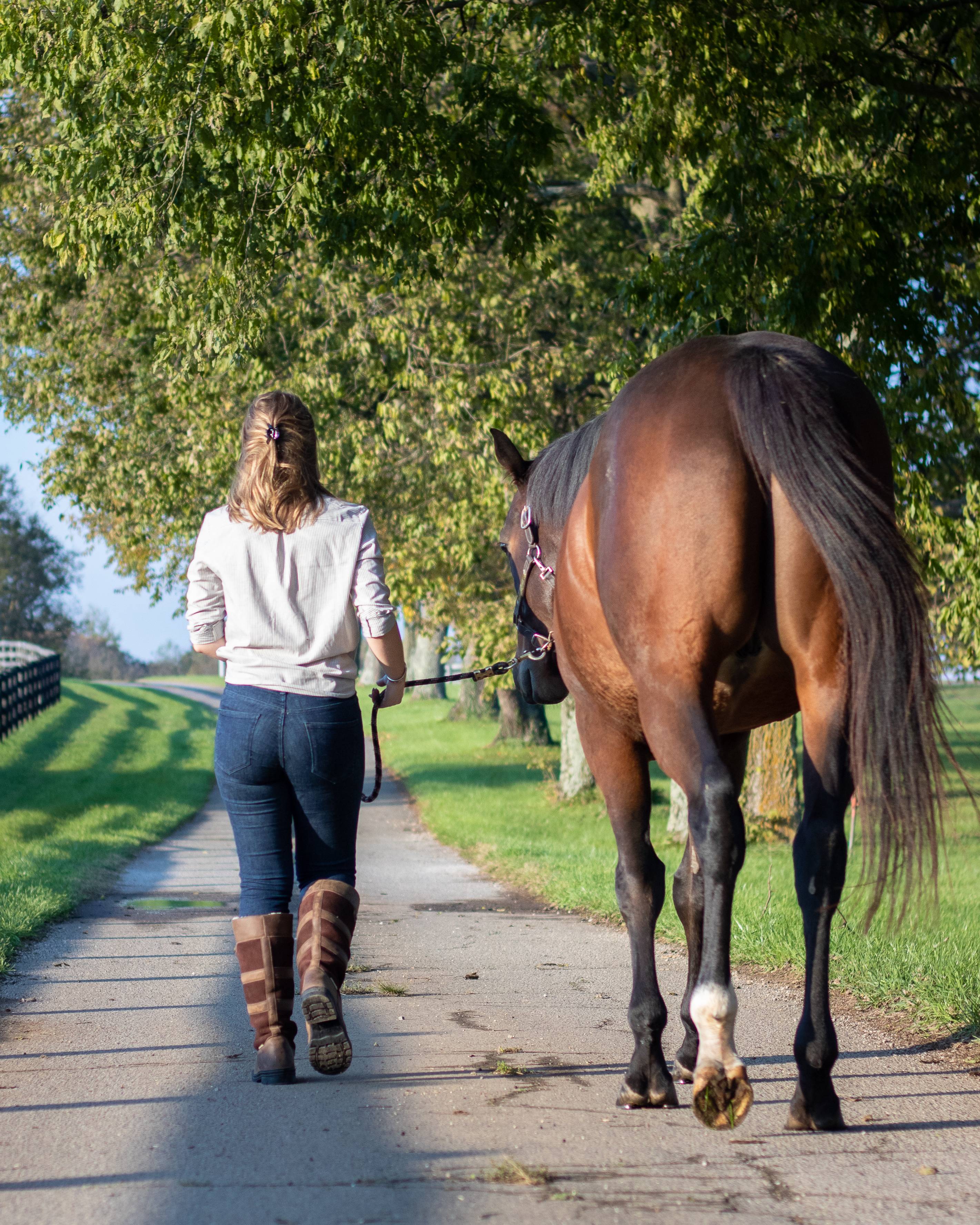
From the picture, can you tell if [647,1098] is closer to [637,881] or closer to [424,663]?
[637,881]

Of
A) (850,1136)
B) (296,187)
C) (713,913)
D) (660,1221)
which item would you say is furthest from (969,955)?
(296,187)

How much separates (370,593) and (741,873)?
321 inches

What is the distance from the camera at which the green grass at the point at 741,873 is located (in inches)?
224

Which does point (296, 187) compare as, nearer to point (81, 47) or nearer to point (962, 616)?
point (81, 47)

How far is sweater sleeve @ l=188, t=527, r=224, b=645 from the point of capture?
4602mm

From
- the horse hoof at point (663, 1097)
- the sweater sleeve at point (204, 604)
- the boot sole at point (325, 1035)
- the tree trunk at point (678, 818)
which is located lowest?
the tree trunk at point (678, 818)

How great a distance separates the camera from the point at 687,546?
3803mm

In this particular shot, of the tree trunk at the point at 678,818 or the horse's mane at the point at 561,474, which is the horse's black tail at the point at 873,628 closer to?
the horse's mane at the point at 561,474

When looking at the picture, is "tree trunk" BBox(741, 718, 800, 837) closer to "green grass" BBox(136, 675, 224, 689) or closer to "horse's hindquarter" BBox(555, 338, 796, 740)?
"horse's hindquarter" BBox(555, 338, 796, 740)

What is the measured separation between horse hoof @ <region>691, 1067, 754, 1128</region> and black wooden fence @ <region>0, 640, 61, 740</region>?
21943mm

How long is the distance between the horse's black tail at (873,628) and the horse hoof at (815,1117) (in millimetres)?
675

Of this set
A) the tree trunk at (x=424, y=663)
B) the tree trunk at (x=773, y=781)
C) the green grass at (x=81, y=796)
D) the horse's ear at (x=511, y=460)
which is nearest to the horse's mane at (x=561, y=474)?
the horse's ear at (x=511, y=460)

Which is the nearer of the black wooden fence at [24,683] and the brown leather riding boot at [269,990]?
the brown leather riding boot at [269,990]

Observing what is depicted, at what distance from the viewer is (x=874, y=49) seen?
8.85m
